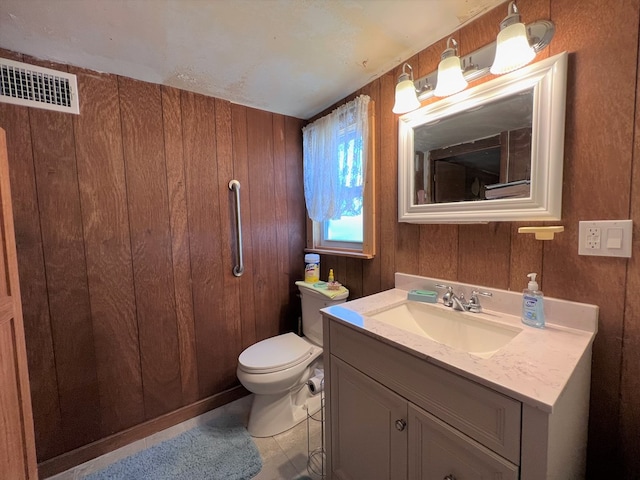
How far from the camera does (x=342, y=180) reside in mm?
1677

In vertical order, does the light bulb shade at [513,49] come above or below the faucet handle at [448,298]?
above

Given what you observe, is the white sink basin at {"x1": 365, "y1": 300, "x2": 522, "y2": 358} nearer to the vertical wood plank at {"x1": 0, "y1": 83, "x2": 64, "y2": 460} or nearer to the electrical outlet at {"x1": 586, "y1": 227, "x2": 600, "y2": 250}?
the electrical outlet at {"x1": 586, "y1": 227, "x2": 600, "y2": 250}

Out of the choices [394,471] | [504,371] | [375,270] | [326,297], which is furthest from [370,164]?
[394,471]

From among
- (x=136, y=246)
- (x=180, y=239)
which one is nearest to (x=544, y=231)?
(x=180, y=239)

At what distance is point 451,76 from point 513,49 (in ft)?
0.68

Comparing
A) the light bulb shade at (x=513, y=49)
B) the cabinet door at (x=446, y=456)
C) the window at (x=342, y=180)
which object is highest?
the light bulb shade at (x=513, y=49)

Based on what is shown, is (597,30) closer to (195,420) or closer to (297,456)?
(297,456)

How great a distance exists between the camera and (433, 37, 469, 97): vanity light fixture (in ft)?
3.41

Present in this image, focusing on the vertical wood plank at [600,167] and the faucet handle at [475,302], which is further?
the faucet handle at [475,302]

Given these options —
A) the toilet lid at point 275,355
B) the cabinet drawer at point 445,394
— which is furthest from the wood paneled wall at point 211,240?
the cabinet drawer at point 445,394

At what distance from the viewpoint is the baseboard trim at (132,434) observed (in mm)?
1316

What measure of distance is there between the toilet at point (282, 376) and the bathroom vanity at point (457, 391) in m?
0.42

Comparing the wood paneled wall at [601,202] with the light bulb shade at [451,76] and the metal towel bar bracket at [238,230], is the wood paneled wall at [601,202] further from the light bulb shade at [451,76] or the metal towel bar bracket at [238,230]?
the metal towel bar bracket at [238,230]

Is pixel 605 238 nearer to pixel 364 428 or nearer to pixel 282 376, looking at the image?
pixel 364 428
